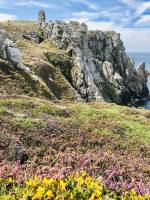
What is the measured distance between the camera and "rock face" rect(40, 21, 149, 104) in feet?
280

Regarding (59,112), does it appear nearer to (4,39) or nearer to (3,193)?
(3,193)

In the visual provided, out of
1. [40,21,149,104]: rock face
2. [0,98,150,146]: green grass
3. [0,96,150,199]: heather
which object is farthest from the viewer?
[40,21,149,104]: rock face

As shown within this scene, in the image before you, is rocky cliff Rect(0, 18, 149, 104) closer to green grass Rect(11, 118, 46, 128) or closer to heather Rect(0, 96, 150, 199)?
heather Rect(0, 96, 150, 199)

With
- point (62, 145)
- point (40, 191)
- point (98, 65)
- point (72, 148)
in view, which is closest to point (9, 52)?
point (62, 145)

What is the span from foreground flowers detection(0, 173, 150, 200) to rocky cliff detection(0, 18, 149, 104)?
137 ft

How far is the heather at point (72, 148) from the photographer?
35.2ft

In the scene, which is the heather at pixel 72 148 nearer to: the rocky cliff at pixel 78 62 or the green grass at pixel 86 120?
the green grass at pixel 86 120

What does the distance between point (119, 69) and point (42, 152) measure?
5338 inches

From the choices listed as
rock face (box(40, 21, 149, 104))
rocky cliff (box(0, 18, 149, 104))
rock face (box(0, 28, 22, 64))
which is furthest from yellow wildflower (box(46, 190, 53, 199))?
rock face (box(40, 21, 149, 104))

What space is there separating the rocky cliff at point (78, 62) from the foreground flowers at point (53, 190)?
4184 cm

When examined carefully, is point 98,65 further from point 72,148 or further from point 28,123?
point 72,148

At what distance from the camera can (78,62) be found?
88.6 m

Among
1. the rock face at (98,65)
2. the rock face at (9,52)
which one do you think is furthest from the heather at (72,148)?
the rock face at (98,65)

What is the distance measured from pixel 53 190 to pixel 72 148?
8.69 m
